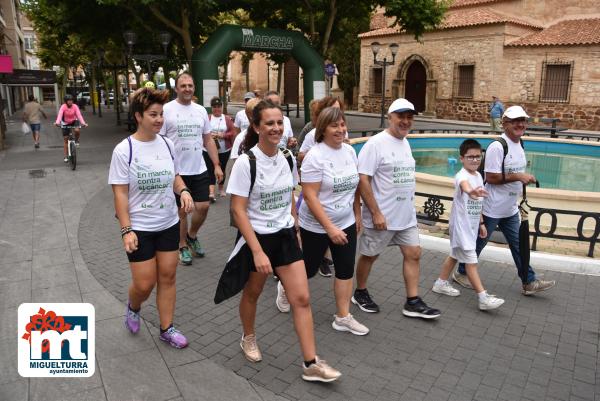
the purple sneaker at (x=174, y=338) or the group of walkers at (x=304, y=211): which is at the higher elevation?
the group of walkers at (x=304, y=211)

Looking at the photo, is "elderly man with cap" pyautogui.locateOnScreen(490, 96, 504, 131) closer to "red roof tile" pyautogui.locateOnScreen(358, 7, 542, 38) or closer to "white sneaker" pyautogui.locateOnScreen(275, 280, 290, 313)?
"red roof tile" pyautogui.locateOnScreen(358, 7, 542, 38)

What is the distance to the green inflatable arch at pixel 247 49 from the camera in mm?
17688

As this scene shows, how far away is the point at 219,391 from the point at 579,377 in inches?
102

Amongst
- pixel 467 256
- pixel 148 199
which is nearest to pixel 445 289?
pixel 467 256

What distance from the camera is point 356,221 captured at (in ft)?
13.9

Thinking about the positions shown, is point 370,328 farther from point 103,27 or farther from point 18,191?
point 103,27

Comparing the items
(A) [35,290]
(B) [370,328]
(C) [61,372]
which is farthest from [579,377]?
(A) [35,290]

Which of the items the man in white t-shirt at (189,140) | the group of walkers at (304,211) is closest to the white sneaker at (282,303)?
the group of walkers at (304,211)

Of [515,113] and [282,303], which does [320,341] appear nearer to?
[282,303]

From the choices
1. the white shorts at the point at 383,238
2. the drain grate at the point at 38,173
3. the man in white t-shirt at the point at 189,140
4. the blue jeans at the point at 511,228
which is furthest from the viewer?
the drain grate at the point at 38,173

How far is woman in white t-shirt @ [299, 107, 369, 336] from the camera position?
149 inches

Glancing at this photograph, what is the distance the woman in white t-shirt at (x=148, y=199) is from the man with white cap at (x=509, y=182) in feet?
9.36

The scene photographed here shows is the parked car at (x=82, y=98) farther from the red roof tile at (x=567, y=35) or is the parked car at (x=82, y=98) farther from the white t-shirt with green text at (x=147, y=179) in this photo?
the white t-shirt with green text at (x=147, y=179)

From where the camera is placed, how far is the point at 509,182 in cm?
470
